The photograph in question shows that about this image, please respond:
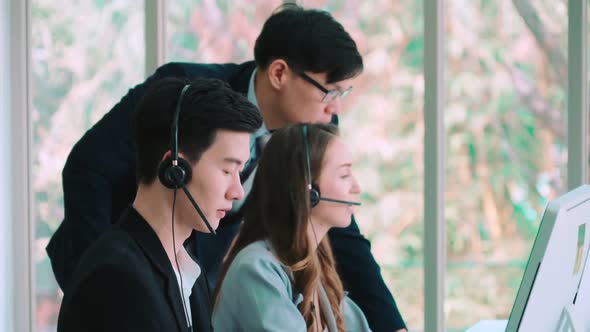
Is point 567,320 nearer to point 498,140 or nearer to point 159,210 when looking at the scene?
point 159,210

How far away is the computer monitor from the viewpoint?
1.27 meters

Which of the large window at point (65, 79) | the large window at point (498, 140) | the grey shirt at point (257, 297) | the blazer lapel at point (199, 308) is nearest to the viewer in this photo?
the blazer lapel at point (199, 308)

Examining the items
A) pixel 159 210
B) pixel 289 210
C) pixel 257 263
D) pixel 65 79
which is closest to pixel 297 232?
pixel 289 210

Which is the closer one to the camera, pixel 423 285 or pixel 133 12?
pixel 423 285

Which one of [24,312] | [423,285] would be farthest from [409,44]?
[24,312]

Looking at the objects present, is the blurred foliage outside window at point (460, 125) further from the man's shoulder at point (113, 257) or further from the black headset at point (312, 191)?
the man's shoulder at point (113, 257)

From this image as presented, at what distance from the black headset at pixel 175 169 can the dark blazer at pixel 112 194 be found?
0.59 meters

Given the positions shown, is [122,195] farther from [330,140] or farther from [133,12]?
[133,12]

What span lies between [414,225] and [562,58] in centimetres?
82

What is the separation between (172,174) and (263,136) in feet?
2.95

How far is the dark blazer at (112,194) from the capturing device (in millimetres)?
1979

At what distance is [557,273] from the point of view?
4.48 feet

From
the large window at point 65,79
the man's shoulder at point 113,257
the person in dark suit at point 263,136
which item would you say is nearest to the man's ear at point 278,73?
the person in dark suit at point 263,136

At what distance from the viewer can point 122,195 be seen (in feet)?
6.79
